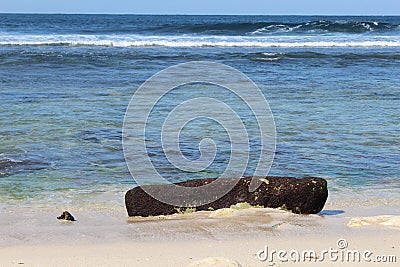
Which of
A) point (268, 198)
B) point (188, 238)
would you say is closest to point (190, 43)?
point (268, 198)

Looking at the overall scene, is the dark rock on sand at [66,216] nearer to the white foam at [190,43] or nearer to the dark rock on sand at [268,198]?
the dark rock on sand at [268,198]

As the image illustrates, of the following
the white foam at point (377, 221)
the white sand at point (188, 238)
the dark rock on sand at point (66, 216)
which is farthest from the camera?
the dark rock on sand at point (66, 216)

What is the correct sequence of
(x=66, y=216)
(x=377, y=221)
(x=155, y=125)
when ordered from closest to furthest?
(x=377, y=221) → (x=66, y=216) → (x=155, y=125)

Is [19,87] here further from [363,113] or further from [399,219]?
[399,219]

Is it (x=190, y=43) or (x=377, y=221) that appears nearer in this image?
(x=377, y=221)

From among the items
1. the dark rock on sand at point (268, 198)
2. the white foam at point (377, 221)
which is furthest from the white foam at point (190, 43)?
the white foam at point (377, 221)

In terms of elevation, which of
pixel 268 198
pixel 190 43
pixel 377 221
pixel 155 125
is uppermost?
pixel 190 43

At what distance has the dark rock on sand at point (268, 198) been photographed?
6.04 meters

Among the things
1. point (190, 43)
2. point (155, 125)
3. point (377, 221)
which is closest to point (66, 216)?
point (377, 221)

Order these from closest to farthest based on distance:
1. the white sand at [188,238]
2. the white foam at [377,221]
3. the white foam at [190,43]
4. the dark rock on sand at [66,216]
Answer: the white sand at [188,238], the white foam at [377,221], the dark rock on sand at [66,216], the white foam at [190,43]

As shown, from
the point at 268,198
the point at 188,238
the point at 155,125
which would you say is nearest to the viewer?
the point at 188,238

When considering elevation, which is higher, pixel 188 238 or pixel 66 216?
pixel 66 216

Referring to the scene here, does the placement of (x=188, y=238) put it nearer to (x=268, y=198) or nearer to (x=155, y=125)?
(x=268, y=198)

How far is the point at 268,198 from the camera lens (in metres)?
6.14
